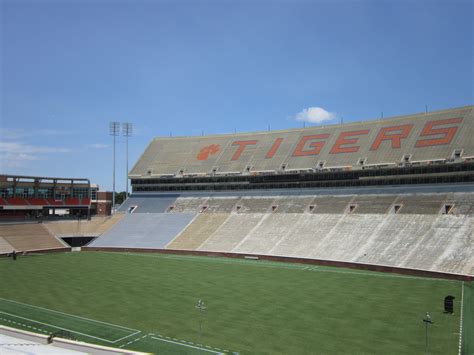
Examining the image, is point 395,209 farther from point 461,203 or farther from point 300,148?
point 300,148

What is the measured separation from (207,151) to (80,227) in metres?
23.9

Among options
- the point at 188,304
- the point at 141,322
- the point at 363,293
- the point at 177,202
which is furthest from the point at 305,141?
the point at 141,322

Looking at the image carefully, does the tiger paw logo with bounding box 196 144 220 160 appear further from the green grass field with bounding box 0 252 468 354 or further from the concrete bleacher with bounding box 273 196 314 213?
the green grass field with bounding box 0 252 468 354

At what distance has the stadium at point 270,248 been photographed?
2147cm

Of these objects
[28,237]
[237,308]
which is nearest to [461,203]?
[237,308]

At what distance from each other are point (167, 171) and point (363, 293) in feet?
158

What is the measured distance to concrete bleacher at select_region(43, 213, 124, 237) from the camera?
201 ft

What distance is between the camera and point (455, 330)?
69.9 feet

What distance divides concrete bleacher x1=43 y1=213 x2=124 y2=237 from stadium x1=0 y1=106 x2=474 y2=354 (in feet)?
0.92

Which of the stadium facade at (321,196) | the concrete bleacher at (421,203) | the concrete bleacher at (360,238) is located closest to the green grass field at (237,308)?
the concrete bleacher at (360,238)

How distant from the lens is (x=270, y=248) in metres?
48.9

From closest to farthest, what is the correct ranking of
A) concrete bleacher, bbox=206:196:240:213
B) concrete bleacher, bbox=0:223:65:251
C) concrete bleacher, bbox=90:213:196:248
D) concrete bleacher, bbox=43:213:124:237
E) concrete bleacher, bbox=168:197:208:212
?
concrete bleacher, bbox=0:223:65:251
concrete bleacher, bbox=90:213:196:248
concrete bleacher, bbox=43:213:124:237
concrete bleacher, bbox=206:196:240:213
concrete bleacher, bbox=168:197:208:212

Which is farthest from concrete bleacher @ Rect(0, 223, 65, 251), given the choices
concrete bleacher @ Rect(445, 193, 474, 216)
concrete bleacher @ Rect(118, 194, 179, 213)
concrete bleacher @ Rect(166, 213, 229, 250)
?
concrete bleacher @ Rect(445, 193, 474, 216)

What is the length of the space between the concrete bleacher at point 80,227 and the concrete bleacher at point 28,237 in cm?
143
